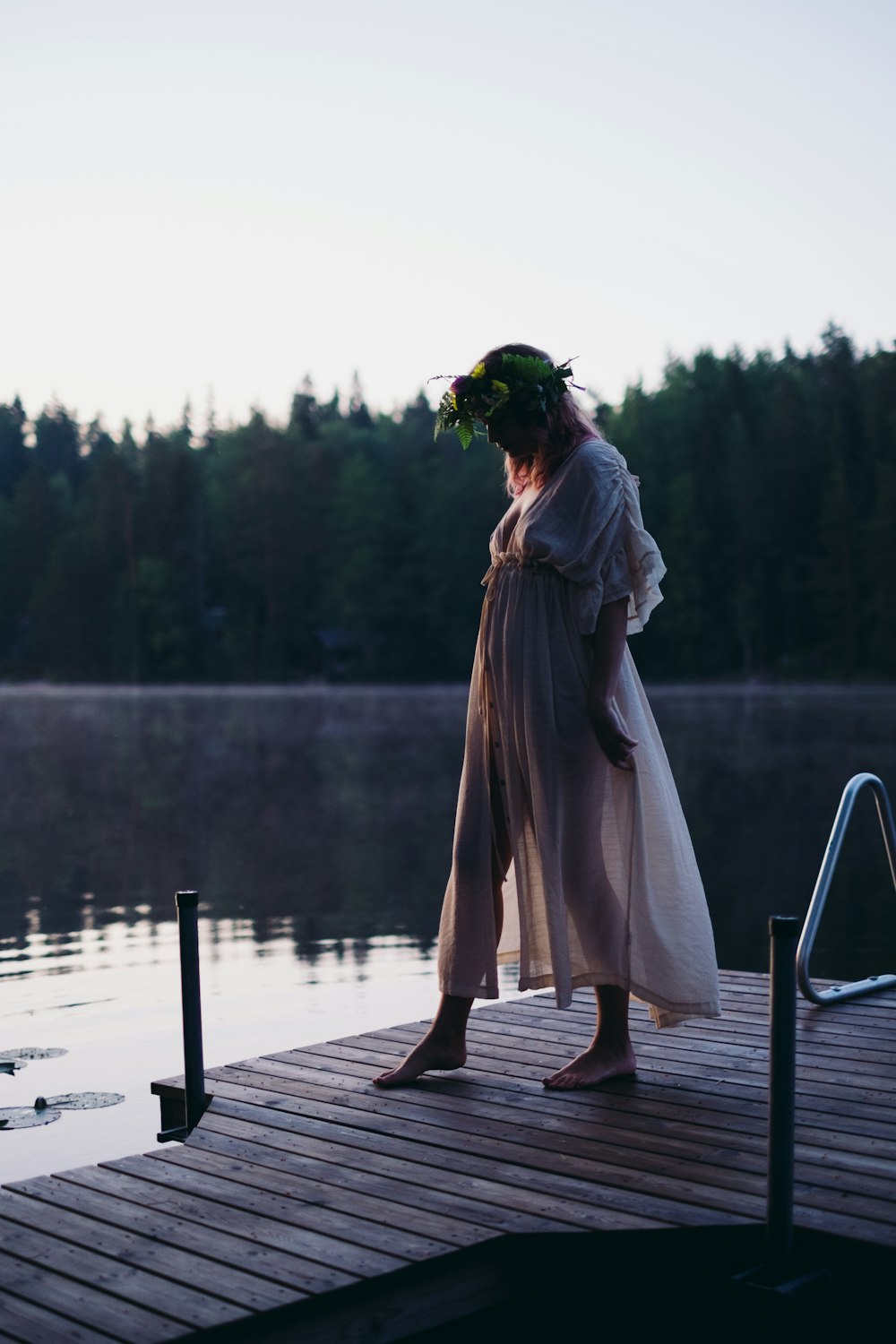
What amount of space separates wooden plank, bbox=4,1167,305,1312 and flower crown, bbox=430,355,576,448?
6.76ft

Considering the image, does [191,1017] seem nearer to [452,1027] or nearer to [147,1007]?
[452,1027]

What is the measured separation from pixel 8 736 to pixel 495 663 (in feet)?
95.5

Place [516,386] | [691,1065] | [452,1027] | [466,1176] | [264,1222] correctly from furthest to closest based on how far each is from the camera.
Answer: [691,1065] < [452,1027] < [516,386] < [466,1176] < [264,1222]

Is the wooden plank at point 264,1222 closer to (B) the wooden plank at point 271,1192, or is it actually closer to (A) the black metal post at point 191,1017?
(B) the wooden plank at point 271,1192

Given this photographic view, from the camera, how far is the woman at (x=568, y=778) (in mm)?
3912

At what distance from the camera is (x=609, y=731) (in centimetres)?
386

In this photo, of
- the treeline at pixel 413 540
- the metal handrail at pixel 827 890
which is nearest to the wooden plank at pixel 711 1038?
the metal handrail at pixel 827 890

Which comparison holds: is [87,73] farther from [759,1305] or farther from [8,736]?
[759,1305]

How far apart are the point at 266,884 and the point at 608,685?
755 cm

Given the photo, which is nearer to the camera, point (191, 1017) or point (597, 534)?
point (597, 534)

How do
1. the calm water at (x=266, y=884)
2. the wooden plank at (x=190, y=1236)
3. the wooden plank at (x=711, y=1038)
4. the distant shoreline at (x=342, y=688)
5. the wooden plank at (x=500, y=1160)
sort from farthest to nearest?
the distant shoreline at (x=342, y=688) < the calm water at (x=266, y=884) < the wooden plank at (x=711, y=1038) < the wooden plank at (x=500, y=1160) < the wooden plank at (x=190, y=1236)

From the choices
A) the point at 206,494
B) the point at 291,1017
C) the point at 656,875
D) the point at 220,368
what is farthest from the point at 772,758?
the point at 220,368

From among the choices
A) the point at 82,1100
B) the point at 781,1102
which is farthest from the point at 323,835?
the point at 781,1102

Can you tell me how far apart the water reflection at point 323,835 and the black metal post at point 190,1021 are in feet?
12.6
